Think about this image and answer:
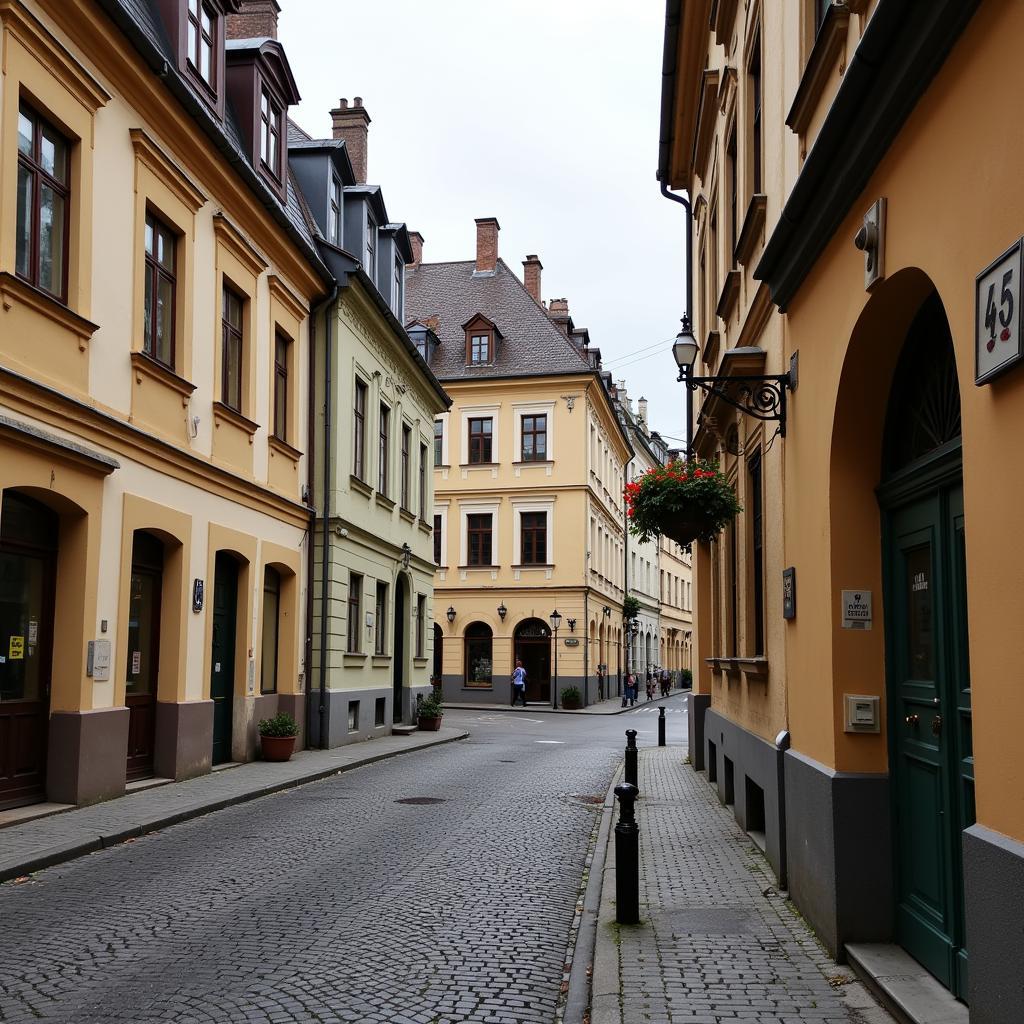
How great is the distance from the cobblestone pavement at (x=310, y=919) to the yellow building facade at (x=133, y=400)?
6.83 feet

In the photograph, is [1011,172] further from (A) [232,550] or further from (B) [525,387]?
(B) [525,387]

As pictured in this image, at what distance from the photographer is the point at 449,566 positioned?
44.7 metres

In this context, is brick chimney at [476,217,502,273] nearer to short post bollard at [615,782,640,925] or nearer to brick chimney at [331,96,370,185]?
brick chimney at [331,96,370,185]

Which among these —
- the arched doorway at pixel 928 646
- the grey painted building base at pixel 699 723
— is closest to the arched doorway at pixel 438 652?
the grey painted building base at pixel 699 723

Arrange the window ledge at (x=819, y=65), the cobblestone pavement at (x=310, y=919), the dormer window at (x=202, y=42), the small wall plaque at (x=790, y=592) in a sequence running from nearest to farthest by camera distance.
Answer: the cobblestone pavement at (x=310, y=919), the window ledge at (x=819, y=65), the small wall plaque at (x=790, y=592), the dormer window at (x=202, y=42)

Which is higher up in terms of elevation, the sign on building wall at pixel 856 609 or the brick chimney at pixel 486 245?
the brick chimney at pixel 486 245

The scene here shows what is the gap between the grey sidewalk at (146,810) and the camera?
916 cm

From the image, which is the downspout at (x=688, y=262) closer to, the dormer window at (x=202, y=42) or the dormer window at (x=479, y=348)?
the dormer window at (x=202, y=42)

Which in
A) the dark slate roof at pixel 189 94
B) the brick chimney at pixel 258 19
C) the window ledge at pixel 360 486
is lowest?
the window ledge at pixel 360 486

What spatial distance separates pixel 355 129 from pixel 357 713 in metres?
14.6

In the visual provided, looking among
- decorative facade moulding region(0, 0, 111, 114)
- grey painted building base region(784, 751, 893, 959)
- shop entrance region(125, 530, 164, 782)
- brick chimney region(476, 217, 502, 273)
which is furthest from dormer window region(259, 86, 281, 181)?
brick chimney region(476, 217, 502, 273)

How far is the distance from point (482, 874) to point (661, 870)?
142cm

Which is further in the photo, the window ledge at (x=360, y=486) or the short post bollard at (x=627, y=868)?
A: the window ledge at (x=360, y=486)

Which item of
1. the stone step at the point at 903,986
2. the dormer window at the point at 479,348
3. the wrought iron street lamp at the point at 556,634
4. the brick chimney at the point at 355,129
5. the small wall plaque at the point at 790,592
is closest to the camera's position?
the stone step at the point at 903,986
